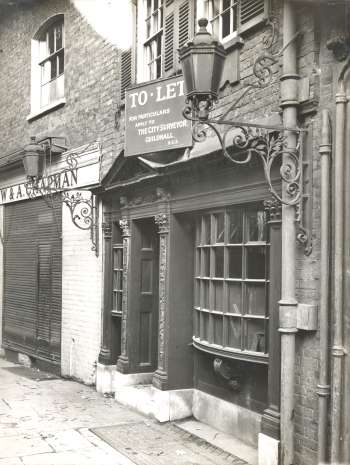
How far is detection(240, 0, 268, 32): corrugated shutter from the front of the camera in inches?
231

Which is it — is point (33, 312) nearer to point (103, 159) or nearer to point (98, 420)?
point (103, 159)

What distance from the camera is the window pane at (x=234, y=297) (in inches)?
252

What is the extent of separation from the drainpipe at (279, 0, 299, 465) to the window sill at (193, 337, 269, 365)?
2.33ft

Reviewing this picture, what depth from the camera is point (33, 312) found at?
1190cm

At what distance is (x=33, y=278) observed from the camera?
39.2 feet

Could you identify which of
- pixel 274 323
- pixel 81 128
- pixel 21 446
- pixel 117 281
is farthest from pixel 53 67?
pixel 274 323

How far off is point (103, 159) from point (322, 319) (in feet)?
18.2

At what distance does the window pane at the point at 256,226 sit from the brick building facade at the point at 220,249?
2 cm

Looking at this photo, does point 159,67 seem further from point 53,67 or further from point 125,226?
point 53,67

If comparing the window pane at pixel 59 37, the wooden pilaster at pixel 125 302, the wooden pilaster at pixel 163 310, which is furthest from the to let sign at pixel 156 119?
the window pane at pixel 59 37

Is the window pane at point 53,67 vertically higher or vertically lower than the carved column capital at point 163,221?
higher

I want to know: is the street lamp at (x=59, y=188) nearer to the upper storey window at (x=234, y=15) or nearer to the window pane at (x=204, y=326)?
the window pane at (x=204, y=326)

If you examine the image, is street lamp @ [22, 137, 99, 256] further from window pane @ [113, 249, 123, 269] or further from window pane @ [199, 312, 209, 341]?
window pane @ [199, 312, 209, 341]

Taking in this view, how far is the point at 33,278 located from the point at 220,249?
A: 624 centimetres
